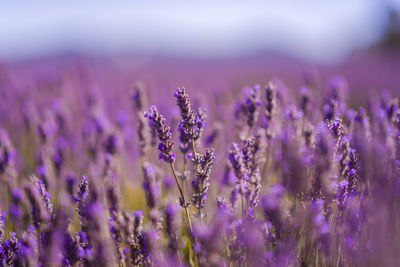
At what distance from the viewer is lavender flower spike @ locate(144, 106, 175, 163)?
1.69m

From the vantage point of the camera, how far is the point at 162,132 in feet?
5.60

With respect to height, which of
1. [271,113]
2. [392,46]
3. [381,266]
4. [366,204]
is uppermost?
[392,46]

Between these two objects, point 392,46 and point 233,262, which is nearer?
point 233,262

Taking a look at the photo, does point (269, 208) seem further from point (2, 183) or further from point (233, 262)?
point (2, 183)

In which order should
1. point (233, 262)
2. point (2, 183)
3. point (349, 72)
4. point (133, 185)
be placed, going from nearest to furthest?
point (233, 262)
point (2, 183)
point (133, 185)
point (349, 72)

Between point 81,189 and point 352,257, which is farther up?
point 81,189

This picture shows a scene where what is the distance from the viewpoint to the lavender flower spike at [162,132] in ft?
5.56

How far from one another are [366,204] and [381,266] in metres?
0.56

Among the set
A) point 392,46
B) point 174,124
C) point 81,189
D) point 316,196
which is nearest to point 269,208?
point 316,196

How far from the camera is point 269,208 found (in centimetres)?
144

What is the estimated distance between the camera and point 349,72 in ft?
48.6

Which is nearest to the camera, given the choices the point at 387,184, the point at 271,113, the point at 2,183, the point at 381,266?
the point at 381,266

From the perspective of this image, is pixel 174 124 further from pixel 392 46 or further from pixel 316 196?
pixel 392 46

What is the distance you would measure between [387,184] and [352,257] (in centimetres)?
42
